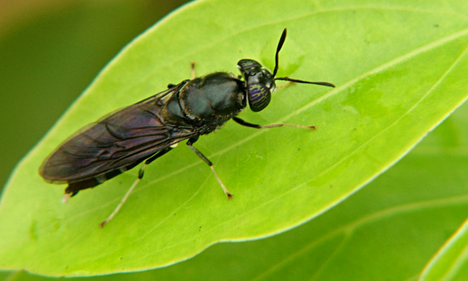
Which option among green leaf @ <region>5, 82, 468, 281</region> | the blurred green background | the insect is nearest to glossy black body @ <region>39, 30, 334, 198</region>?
the insect

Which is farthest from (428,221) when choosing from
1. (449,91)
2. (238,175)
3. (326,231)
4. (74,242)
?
(74,242)

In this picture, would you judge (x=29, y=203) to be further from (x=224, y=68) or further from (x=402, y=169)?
(x=402, y=169)

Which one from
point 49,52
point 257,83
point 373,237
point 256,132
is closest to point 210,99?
point 257,83

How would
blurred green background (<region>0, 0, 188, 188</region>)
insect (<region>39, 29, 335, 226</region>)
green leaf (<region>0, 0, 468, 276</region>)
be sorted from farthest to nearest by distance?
1. blurred green background (<region>0, 0, 188, 188</region>)
2. insect (<region>39, 29, 335, 226</region>)
3. green leaf (<region>0, 0, 468, 276</region>)

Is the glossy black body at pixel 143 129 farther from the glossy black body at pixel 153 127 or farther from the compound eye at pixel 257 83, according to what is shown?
the compound eye at pixel 257 83

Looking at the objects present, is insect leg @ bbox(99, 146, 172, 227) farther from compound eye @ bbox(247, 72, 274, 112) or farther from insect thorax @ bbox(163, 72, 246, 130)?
compound eye @ bbox(247, 72, 274, 112)

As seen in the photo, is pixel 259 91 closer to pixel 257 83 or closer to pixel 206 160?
pixel 257 83
